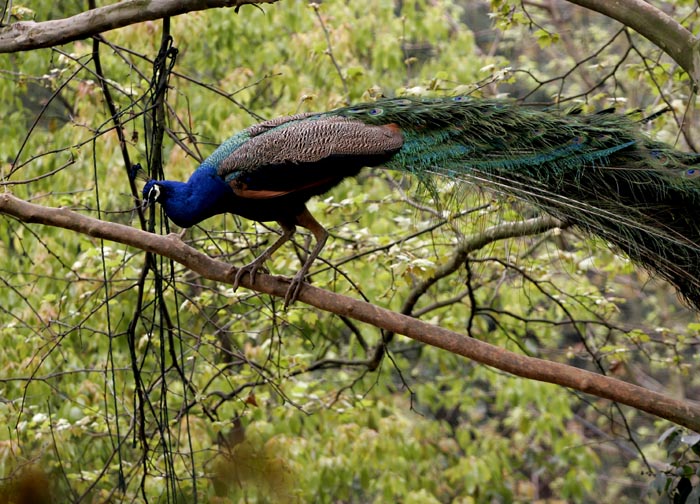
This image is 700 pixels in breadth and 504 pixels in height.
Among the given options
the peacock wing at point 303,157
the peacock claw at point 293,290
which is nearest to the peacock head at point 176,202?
the peacock wing at point 303,157

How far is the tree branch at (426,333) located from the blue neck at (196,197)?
25 cm

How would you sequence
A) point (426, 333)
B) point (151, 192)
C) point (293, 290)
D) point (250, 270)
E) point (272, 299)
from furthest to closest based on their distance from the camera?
point (272, 299), point (250, 270), point (293, 290), point (151, 192), point (426, 333)

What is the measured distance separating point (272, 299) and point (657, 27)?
197 centimetres

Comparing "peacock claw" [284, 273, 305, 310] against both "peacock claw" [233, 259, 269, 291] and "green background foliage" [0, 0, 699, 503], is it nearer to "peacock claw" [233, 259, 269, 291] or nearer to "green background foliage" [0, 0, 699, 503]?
"peacock claw" [233, 259, 269, 291]

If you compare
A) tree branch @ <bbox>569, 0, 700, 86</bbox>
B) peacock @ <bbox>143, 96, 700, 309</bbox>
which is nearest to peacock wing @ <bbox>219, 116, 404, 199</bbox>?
peacock @ <bbox>143, 96, 700, 309</bbox>

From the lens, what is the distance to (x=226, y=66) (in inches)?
293

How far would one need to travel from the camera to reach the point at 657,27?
126 inches

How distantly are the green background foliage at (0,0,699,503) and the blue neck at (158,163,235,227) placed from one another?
10.9 inches

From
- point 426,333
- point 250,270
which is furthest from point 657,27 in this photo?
point 250,270

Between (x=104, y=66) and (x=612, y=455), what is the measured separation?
29.1 feet

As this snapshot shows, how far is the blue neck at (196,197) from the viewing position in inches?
141

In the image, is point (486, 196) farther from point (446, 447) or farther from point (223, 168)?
point (446, 447)

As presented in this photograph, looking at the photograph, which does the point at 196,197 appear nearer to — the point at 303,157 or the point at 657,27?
the point at 303,157

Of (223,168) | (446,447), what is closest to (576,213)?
(223,168)
